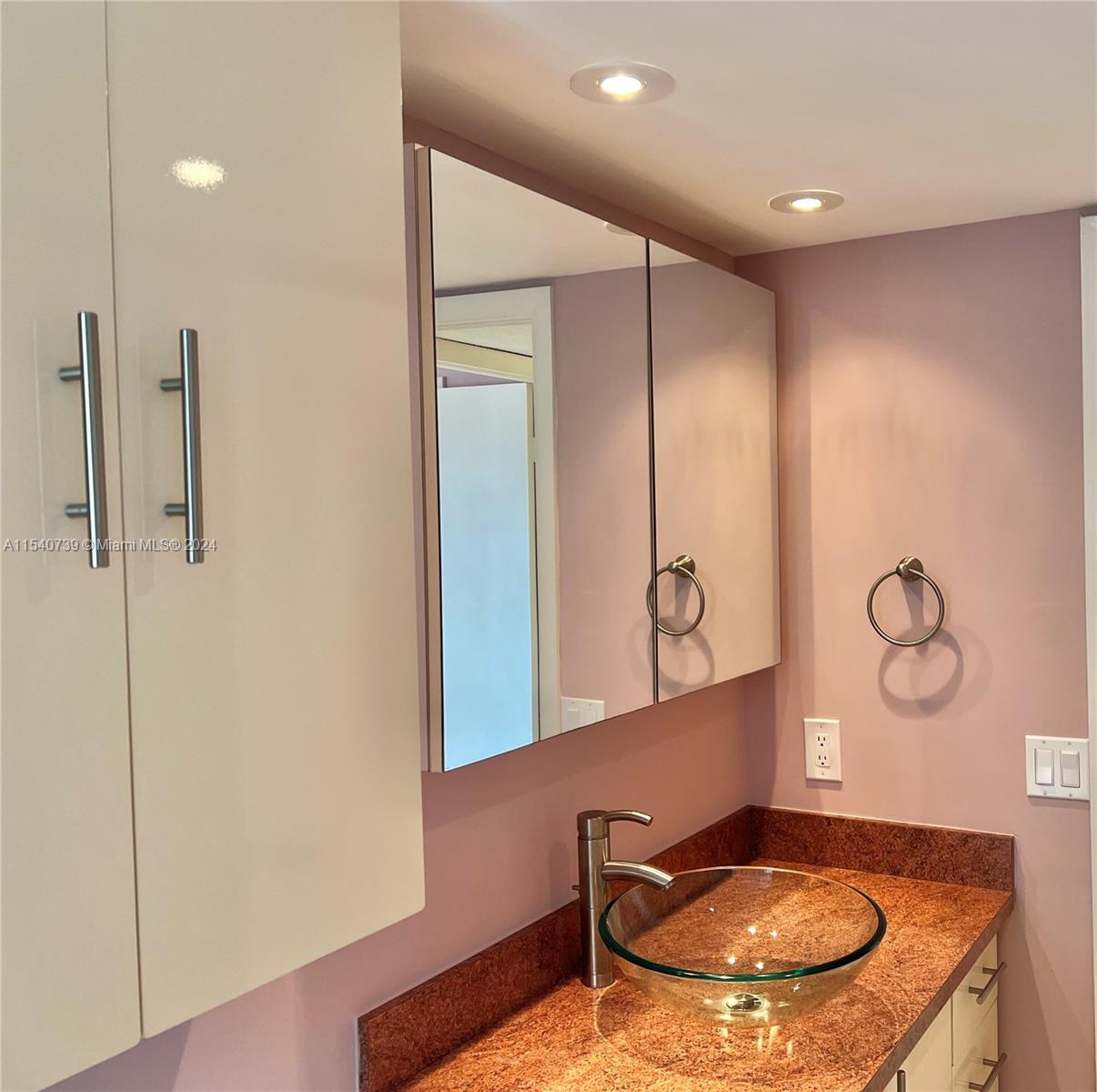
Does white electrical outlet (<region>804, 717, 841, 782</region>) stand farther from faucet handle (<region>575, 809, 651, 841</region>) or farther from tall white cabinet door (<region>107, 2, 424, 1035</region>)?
tall white cabinet door (<region>107, 2, 424, 1035</region>)

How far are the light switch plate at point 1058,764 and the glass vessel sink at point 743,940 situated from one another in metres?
0.52

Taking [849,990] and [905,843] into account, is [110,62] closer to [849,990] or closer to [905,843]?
[849,990]

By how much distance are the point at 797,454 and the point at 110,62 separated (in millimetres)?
1849

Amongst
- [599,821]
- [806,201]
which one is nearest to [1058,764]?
[599,821]

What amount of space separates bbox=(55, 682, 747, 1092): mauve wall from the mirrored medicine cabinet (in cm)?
19

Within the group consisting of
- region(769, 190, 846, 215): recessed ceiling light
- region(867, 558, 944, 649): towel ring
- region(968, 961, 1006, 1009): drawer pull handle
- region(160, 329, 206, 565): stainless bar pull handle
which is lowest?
region(968, 961, 1006, 1009): drawer pull handle

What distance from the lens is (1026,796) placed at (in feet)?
7.32

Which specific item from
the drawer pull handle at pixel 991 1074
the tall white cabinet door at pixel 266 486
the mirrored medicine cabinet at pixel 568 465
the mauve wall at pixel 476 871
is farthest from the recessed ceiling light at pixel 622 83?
the drawer pull handle at pixel 991 1074

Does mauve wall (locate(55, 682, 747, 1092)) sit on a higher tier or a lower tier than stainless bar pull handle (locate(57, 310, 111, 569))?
lower

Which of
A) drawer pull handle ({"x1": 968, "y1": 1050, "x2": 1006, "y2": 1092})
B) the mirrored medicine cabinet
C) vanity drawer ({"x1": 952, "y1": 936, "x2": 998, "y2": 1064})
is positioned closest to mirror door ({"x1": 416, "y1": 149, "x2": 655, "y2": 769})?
the mirrored medicine cabinet

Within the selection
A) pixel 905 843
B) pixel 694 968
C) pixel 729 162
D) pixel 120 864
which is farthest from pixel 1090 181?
pixel 120 864

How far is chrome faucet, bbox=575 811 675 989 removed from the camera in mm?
1818

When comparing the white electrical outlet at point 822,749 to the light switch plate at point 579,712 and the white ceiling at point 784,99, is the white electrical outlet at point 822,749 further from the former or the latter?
the white ceiling at point 784,99

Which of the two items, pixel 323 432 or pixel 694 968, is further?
pixel 694 968
